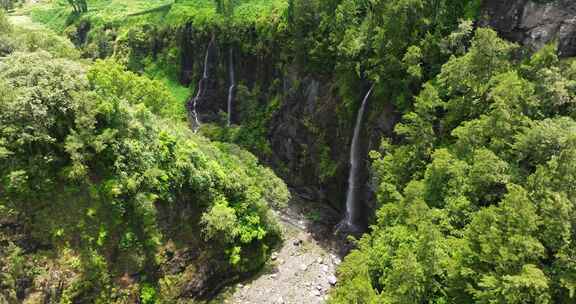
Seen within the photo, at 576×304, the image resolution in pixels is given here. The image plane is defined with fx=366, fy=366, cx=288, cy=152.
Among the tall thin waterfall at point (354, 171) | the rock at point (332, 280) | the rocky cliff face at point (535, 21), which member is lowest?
the rock at point (332, 280)

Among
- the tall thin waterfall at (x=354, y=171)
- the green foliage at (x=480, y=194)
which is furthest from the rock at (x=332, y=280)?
the tall thin waterfall at (x=354, y=171)

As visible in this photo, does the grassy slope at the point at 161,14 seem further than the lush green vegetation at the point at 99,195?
Yes

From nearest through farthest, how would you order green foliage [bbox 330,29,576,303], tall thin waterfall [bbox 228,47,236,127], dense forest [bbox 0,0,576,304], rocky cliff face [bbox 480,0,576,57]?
1. green foliage [bbox 330,29,576,303]
2. dense forest [bbox 0,0,576,304]
3. rocky cliff face [bbox 480,0,576,57]
4. tall thin waterfall [bbox 228,47,236,127]

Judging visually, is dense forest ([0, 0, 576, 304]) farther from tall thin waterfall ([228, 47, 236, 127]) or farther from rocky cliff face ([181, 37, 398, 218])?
tall thin waterfall ([228, 47, 236, 127])

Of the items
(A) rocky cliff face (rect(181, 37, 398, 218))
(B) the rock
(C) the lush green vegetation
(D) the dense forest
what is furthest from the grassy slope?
(B) the rock

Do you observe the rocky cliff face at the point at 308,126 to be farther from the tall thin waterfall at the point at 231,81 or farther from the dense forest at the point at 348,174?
the tall thin waterfall at the point at 231,81

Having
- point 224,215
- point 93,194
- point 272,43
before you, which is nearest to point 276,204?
point 224,215
